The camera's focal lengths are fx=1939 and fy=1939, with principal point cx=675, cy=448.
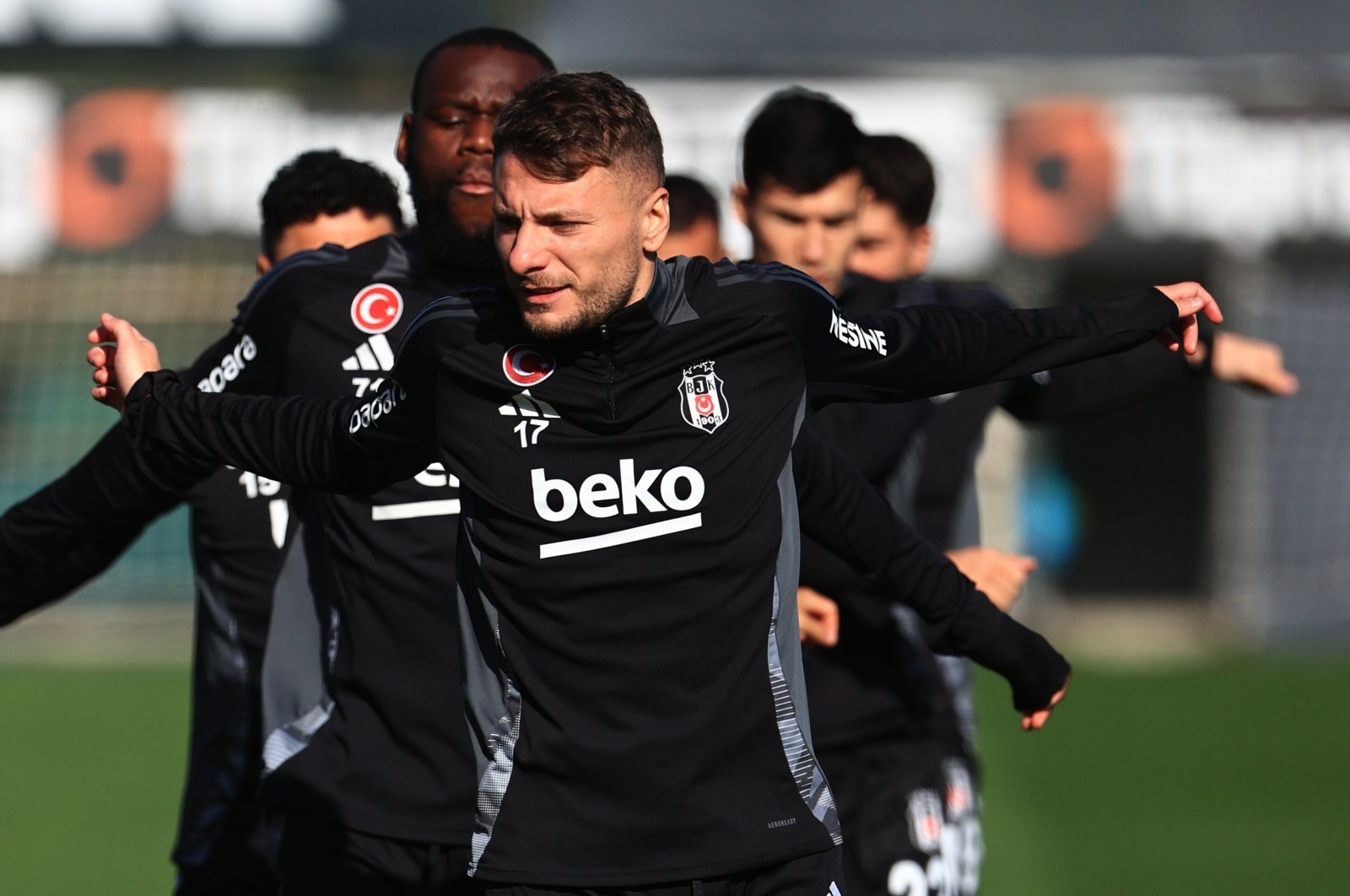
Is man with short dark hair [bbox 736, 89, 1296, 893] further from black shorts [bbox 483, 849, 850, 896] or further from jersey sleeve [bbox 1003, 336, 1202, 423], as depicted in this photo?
black shorts [bbox 483, 849, 850, 896]

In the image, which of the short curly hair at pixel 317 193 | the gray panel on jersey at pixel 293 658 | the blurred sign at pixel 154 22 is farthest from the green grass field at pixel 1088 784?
the blurred sign at pixel 154 22

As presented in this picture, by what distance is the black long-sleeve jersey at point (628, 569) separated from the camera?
3.01 metres

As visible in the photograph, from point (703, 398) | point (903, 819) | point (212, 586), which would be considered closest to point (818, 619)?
point (903, 819)

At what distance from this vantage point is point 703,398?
10.0 feet

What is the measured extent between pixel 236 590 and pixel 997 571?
176 centimetres

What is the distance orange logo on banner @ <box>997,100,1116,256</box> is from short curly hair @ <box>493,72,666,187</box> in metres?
12.1

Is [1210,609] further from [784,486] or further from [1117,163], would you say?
[784,486]

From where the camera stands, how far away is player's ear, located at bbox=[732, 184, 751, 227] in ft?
16.5

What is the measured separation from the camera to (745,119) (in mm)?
14977

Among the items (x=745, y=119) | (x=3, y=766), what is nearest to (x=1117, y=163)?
(x=745, y=119)

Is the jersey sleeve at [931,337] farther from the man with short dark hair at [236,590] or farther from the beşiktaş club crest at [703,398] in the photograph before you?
the man with short dark hair at [236,590]

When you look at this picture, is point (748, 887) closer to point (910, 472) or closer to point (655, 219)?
point (655, 219)

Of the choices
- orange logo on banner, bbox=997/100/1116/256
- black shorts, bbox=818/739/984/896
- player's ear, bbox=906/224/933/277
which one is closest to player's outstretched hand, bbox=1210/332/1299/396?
player's ear, bbox=906/224/933/277

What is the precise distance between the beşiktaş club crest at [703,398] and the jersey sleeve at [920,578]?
1.68 feet
